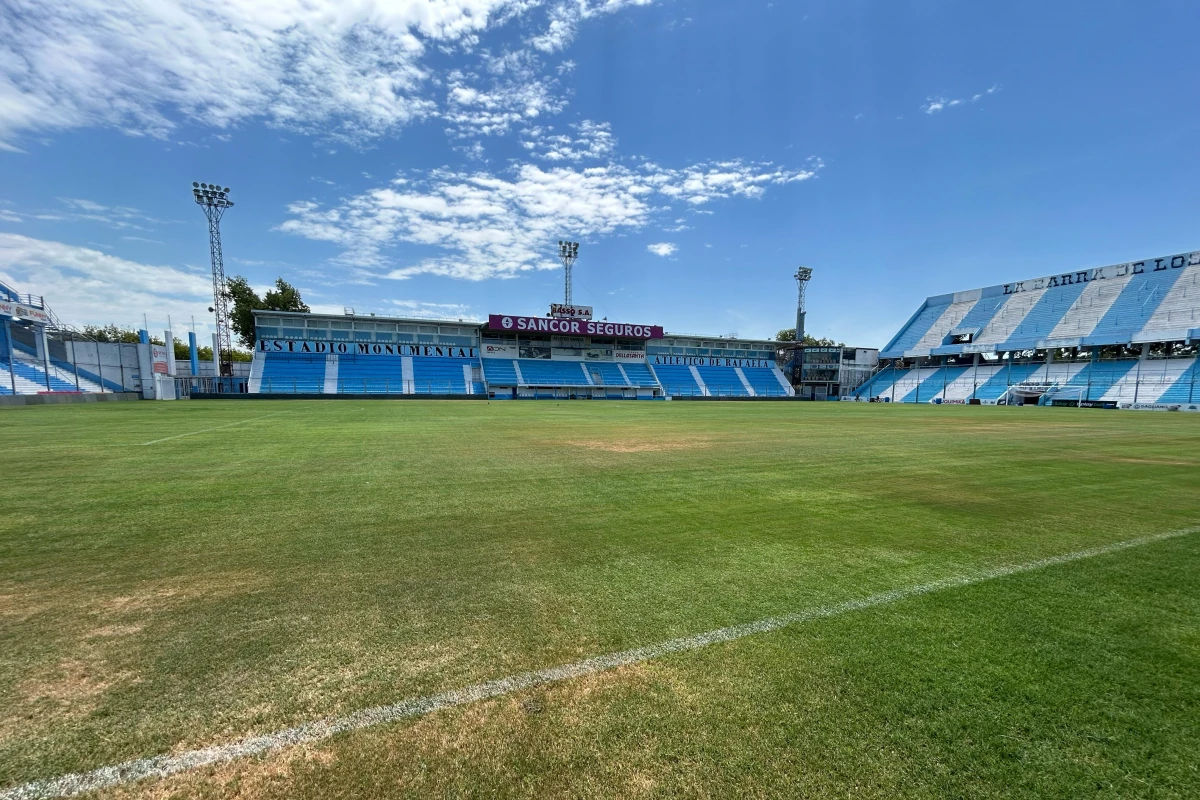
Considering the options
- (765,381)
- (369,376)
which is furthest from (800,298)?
(369,376)

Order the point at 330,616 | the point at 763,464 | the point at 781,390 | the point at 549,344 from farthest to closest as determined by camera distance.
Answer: the point at 781,390, the point at 549,344, the point at 763,464, the point at 330,616

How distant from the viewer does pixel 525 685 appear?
92.8 inches

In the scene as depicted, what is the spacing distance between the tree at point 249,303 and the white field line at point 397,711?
62.2 m

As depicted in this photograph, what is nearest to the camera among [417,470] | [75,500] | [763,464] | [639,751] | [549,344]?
[639,751]

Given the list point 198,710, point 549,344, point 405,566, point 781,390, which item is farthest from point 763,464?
point 781,390

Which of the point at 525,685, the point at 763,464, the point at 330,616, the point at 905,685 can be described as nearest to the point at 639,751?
the point at 525,685

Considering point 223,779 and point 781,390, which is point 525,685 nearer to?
point 223,779

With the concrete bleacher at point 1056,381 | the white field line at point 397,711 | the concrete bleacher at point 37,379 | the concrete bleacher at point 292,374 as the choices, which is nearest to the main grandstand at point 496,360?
the concrete bleacher at point 292,374

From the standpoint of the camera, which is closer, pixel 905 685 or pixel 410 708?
pixel 410 708

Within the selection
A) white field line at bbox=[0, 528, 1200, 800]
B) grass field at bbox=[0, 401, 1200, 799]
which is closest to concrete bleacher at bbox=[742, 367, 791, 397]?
grass field at bbox=[0, 401, 1200, 799]

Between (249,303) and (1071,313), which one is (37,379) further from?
(1071,313)

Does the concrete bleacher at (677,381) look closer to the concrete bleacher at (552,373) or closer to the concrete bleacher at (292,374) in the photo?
the concrete bleacher at (552,373)

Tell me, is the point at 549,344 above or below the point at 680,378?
above

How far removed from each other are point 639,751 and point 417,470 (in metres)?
6.66
